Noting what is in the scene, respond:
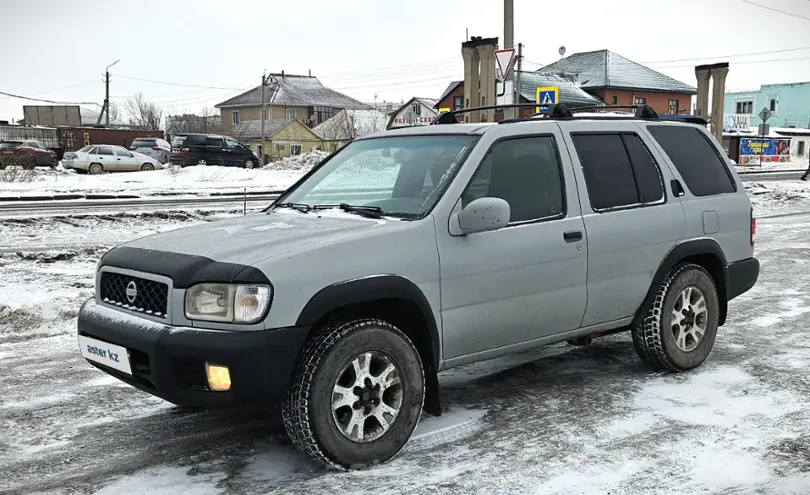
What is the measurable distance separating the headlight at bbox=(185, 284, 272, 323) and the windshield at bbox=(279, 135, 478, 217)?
1064 millimetres

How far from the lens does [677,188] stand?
5551 millimetres

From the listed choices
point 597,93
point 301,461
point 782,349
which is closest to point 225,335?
point 301,461

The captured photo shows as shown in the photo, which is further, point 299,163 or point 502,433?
point 299,163

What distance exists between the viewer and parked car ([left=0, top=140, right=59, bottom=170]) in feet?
108

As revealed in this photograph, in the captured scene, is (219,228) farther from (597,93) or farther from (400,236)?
(597,93)

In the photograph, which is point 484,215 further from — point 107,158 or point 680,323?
point 107,158

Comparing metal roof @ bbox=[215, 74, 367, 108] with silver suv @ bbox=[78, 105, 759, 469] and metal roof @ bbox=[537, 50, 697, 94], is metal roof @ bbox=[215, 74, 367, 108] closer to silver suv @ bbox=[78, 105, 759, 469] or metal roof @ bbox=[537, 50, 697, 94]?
metal roof @ bbox=[537, 50, 697, 94]

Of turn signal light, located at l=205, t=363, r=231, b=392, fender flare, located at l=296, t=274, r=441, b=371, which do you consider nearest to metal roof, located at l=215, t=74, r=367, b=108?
fender flare, located at l=296, t=274, r=441, b=371

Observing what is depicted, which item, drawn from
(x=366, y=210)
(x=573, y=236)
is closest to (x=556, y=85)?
(x=573, y=236)

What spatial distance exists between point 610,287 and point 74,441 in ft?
11.0

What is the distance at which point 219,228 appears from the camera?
14.7 ft

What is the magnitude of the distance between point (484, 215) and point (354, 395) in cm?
117

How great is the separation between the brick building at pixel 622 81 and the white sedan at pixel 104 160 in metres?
33.5

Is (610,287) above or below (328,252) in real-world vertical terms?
below
